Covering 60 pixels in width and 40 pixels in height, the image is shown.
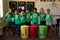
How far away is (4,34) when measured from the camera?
50.9 inches

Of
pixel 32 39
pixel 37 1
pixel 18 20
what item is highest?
pixel 37 1

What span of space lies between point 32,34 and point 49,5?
3.60m

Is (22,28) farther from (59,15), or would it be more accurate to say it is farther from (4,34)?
(59,15)

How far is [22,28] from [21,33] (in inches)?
1.8

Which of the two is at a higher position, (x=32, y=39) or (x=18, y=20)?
(x=18, y=20)

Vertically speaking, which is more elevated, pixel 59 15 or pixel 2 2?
pixel 2 2

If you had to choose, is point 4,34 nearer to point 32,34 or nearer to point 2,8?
point 32,34

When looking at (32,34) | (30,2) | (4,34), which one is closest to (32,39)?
(32,34)

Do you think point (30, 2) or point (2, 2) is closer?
point (2, 2)

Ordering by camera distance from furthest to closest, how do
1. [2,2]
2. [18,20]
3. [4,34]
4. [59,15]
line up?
1. [59,15]
2. [2,2]
3. [18,20]
4. [4,34]

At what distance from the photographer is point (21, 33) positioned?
122cm

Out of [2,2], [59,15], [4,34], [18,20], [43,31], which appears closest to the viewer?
[43,31]

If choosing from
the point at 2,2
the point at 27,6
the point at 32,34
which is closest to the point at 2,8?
the point at 2,2

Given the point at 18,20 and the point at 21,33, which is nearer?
the point at 21,33
